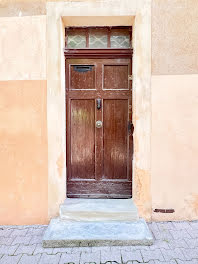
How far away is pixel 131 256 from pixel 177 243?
0.62 meters

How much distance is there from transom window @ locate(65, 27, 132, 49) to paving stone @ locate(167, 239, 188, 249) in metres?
2.73

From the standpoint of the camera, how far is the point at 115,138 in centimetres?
361

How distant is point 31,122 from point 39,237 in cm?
152

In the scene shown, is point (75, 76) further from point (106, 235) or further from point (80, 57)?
point (106, 235)

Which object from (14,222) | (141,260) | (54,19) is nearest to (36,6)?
(54,19)

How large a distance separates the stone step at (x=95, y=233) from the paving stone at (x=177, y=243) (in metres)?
0.23

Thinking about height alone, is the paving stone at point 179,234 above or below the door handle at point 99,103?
below

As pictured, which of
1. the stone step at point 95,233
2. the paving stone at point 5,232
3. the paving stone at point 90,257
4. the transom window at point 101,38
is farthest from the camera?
the transom window at point 101,38

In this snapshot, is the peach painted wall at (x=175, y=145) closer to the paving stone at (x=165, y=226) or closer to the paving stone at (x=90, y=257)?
the paving stone at (x=165, y=226)

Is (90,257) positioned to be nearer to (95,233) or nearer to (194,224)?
(95,233)

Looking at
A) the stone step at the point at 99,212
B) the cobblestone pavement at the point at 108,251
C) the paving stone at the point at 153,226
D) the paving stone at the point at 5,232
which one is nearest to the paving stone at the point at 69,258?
the cobblestone pavement at the point at 108,251

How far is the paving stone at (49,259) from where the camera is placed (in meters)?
Answer: 2.46

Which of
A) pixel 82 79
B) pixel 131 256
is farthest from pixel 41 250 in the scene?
pixel 82 79

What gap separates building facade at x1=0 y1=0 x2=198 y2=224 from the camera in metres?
3.19
